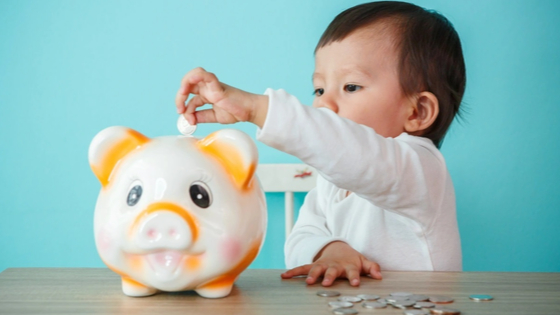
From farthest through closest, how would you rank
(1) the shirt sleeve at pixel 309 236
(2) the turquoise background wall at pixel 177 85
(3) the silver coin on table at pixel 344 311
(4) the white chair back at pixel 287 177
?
(2) the turquoise background wall at pixel 177 85 → (4) the white chair back at pixel 287 177 → (1) the shirt sleeve at pixel 309 236 → (3) the silver coin on table at pixel 344 311

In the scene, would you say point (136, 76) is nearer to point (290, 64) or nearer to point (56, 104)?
point (56, 104)

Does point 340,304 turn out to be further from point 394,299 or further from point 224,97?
point 224,97

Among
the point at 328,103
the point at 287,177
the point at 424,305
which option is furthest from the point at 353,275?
the point at 287,177

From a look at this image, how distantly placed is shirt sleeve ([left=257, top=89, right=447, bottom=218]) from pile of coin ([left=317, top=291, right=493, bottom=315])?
0.41 feet

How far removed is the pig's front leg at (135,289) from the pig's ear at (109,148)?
84 millimetres

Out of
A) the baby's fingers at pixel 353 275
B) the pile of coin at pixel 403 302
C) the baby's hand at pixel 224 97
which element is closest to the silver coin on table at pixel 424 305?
the pile of coin at pixel 403 302

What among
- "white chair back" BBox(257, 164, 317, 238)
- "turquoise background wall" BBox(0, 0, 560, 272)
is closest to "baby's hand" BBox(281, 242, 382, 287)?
"white chair back" BBox(257, 164, 317, 238)

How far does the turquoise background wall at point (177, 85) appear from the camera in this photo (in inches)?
59.9

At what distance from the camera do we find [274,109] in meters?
0.53

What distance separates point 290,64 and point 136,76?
401 mm

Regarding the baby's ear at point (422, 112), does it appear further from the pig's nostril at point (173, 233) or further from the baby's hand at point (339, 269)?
the pig's nostril at point (173, 233)

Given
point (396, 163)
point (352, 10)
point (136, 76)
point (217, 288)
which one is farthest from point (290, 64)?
point (217, 288)

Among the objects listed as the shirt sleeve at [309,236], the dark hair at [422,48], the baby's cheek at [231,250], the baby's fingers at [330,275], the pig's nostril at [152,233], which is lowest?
the baby's fingers at [330,275]

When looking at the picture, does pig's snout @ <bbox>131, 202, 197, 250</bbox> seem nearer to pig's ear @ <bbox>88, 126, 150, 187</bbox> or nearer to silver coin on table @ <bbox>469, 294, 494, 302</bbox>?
pig's ear @ <bbox>88, 126, 150, 187</bbox>
